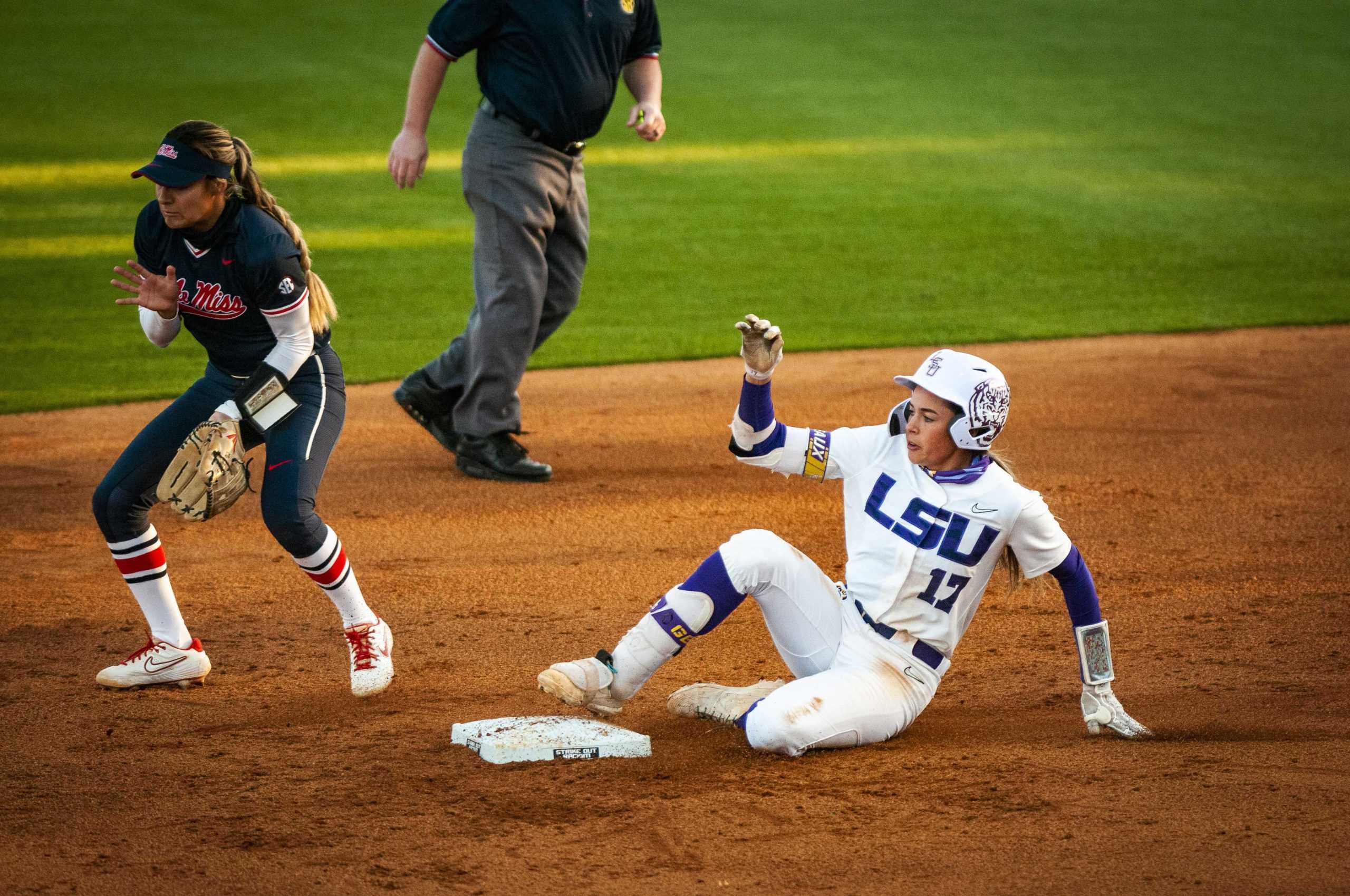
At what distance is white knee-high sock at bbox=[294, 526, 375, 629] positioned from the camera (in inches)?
194

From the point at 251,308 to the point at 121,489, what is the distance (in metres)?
0.75

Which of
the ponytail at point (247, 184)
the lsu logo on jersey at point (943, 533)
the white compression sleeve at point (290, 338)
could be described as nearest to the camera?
the lsu logo on jersey at point (943, 533)

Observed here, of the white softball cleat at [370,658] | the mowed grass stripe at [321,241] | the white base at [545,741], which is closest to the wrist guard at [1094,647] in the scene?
the white base at [545,741]

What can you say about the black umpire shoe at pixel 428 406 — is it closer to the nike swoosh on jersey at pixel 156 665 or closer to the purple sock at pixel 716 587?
the nike swoosh on jersey at pixel 156 665

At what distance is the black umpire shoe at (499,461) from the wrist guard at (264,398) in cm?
258

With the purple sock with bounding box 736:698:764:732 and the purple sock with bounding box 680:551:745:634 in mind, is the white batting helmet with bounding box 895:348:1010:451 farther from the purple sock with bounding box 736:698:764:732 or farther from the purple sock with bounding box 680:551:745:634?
the purple sock with bounding box 736:698:764:732

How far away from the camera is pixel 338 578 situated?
5012 mm

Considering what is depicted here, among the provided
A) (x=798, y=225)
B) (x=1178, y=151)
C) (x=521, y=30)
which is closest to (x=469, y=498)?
(x=521, y=30)

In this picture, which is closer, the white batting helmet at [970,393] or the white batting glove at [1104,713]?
the white batting helmet at [970,393]

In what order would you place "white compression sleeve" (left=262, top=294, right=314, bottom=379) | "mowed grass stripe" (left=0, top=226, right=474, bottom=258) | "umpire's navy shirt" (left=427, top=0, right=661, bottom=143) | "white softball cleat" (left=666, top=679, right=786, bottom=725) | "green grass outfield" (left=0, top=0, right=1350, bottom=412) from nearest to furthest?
"white softball cleat" (left=666, top=679, right=786, bottom=725), "white compression sleeve" (left=262, top=294, right=314, bottom=379), "umpire's navy shirt" (left=427, top=0, right=661, bottom=143), "green grass outfield" (left=0, top=0, right=1350, bottom=412), "mowed grass stripe" (left=0, top=226, right=474, bottom=258)

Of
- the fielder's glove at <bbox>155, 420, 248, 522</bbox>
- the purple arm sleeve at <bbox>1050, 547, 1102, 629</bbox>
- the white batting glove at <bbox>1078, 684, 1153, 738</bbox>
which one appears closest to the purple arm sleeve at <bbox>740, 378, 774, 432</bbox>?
the purple arm sleeve at <bbox>1050, 547, 1102, 629</bbox>

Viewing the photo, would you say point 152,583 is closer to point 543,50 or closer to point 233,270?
point 233,270

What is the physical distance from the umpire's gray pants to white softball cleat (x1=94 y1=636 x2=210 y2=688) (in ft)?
8.47

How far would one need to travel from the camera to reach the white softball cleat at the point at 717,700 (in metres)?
4.62
